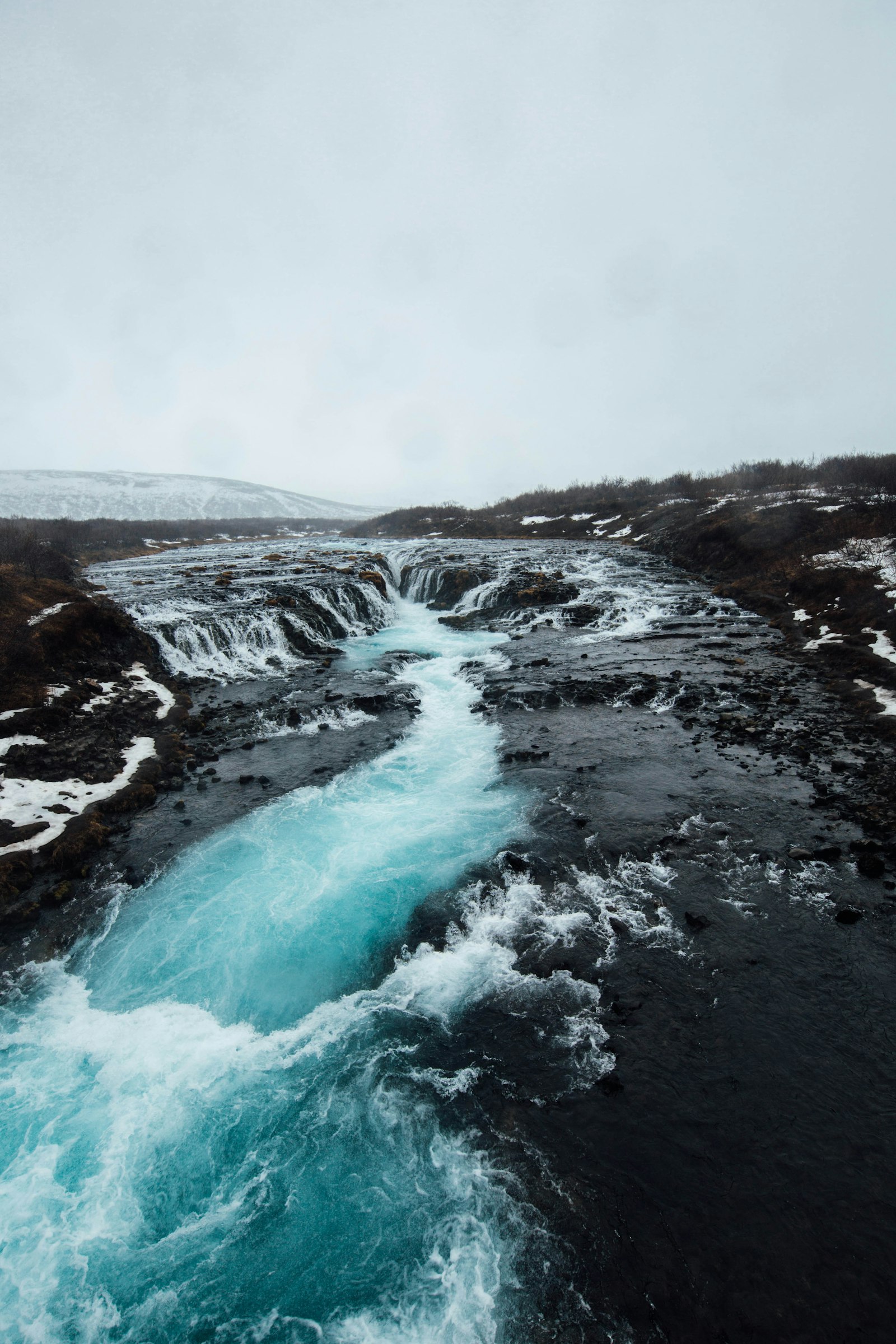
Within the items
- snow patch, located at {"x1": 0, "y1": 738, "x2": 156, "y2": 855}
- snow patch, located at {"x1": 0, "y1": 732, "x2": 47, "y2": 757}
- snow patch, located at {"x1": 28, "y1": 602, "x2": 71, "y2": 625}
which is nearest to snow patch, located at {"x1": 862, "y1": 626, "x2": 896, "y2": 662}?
snow patch, located at {"x1": 0, "y1": 738, "x2": 156, "y2": 855}

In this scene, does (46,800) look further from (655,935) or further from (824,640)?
(824,640)

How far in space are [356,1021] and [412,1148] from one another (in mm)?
1792

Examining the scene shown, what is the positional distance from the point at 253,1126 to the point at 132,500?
18561 centimetres

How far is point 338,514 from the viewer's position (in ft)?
610

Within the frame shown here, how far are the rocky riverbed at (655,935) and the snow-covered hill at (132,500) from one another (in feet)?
485

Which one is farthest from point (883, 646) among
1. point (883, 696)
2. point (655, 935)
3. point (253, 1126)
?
point (253, 1126)

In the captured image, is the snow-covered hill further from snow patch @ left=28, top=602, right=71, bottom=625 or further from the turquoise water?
the turquoise water

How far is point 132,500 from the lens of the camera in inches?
6230

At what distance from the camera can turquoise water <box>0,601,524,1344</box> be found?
4.80 meters

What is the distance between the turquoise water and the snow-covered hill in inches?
6042

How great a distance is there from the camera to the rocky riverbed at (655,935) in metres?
4.75

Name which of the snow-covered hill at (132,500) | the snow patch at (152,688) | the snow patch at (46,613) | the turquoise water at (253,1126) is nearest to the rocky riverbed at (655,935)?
the snow patch at (152,688)

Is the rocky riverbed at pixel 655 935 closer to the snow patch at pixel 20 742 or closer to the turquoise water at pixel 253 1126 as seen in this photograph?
the snow patch at pixel 20 742

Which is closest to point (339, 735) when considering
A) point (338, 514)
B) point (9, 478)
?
point (338, 514)
